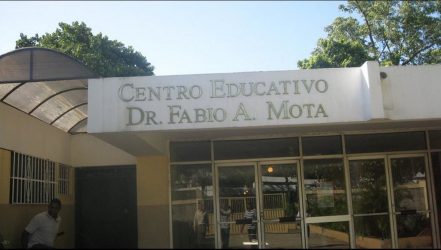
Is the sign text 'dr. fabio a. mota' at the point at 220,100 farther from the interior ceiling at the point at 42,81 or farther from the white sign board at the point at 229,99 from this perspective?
the interior ceiling at the point at 42,81

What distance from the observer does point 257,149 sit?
1127cm

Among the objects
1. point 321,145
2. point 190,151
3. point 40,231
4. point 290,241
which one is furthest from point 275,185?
point 40,231

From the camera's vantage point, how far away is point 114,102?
8508 mm

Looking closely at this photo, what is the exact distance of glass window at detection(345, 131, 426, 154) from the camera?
446 inches

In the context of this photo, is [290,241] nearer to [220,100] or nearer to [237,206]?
[237,206]

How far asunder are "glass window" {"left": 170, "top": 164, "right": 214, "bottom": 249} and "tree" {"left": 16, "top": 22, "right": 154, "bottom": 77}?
1332 centimetres

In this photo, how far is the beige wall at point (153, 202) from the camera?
11.3m

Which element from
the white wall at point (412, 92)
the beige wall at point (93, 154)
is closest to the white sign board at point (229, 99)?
the white wall at point (412, 92)

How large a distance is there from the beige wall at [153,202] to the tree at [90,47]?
41.9 feet

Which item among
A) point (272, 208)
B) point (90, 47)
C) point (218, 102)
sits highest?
point (90, 47)

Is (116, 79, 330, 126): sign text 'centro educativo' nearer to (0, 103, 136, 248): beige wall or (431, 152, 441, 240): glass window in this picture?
(0, 103, 136, 248): beige wall

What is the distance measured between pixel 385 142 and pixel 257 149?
2.86 m

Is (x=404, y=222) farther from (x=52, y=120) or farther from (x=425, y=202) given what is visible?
(x=52, y=120)

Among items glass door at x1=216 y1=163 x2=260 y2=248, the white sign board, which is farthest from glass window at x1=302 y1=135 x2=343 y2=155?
the white sign board
